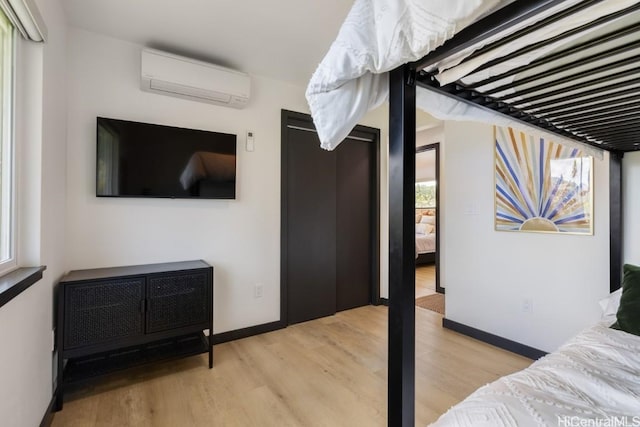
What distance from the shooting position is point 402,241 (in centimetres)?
74

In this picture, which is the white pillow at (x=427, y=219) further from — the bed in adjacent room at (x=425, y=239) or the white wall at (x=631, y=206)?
the white wall at (x=631, y=206)

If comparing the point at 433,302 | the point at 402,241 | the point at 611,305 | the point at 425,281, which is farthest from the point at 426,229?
the point at 402,241

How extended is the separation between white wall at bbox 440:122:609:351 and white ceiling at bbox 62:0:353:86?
4.93ft

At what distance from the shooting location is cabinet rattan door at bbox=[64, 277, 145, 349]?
1.75m

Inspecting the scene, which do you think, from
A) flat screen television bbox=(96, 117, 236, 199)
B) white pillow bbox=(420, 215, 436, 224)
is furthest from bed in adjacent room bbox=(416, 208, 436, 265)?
flat screen television bbox=(96, 117, 236, 199)

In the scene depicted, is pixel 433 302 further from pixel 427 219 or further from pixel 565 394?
pixel 427 219

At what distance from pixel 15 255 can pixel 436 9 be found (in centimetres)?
190

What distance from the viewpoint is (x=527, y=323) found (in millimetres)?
2297

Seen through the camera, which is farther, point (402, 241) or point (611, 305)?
point (611, 305)

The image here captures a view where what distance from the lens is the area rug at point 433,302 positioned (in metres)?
3.45

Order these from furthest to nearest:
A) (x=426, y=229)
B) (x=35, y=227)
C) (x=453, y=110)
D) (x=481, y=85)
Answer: (x=426, y=229), (x=35, y=227), (x=453, y=110), (x=481, y=85)

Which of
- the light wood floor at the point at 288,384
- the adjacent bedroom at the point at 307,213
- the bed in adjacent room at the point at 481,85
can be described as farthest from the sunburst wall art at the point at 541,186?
the bed in adjacent room at the point at 481,85

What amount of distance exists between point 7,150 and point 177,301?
121cm

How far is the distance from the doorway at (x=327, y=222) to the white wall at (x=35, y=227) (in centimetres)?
165
